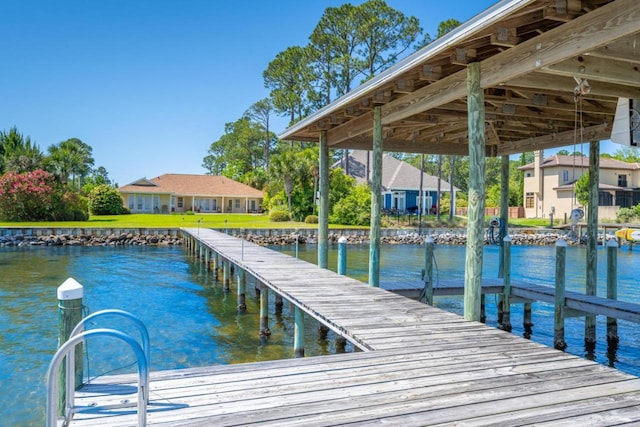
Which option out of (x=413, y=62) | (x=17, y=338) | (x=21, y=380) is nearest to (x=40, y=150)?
(x=17, y=338)

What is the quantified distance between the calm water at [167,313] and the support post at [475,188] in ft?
9.36

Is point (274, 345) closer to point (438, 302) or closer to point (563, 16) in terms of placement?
point (438, 302)

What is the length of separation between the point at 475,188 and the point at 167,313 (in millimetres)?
8086

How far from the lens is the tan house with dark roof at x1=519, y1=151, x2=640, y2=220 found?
133 ft

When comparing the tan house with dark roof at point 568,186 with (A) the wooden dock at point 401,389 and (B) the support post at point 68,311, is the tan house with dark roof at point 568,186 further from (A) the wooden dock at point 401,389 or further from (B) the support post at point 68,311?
(B) the support post at point 68,311

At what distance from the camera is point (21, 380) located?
273 inches

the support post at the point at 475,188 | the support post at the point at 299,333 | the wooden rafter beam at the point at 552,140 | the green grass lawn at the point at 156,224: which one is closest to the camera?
the support post at the point at 475,188

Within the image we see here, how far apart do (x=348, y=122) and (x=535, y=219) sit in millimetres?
A: 38266

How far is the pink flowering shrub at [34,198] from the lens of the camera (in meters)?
32.2

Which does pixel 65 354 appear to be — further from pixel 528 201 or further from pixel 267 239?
pixel 528 201

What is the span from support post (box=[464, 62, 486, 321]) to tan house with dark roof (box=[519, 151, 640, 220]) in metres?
37.9

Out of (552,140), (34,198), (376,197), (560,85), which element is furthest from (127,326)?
(34,198)

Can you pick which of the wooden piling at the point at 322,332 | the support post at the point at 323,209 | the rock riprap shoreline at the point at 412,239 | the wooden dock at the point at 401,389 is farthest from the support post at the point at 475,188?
the rock riprap shoreline at the point at 412,239

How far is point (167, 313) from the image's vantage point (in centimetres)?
1121
